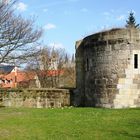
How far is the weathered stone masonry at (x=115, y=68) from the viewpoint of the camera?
23000 millimetres

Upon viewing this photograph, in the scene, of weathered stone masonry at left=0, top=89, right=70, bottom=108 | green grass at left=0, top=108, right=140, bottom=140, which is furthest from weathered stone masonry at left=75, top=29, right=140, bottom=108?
green grass at left=0, top=108, right=140, bottom=140

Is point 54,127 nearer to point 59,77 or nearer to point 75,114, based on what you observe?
point 75,114

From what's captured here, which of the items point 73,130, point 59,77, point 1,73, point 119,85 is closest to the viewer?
point 73,130

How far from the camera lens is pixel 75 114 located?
1923cm

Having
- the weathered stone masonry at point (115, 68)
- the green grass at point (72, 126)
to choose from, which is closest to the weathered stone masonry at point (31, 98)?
the weathered stone masonry at point (115, 68)

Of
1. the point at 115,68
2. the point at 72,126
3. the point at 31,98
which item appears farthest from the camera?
the point at 31,98

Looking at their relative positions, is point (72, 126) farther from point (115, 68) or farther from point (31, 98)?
point (31, 98)

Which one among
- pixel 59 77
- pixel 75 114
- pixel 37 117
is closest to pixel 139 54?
pixel 75 114

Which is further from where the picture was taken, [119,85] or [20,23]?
[20,23]

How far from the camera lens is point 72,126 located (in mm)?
15344

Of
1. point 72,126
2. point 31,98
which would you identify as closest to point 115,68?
point 31,98

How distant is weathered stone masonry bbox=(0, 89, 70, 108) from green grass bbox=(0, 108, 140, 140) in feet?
21.1

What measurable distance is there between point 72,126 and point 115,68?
859 cm

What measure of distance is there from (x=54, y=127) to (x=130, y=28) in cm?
1003
